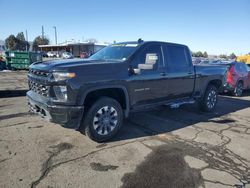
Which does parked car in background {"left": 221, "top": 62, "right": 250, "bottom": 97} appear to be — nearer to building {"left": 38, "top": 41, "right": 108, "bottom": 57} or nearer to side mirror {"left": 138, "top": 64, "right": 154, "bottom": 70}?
side mirror {"left": 138, "top": 64, "right": 154, "bottom": 70}

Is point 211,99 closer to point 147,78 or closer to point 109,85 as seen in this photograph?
point 147,78

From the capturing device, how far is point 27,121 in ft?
19.5

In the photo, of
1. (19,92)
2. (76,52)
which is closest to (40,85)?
(19,92)

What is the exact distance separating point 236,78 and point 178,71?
6218 millimetres

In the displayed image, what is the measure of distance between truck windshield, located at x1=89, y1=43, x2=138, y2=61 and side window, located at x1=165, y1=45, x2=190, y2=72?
3.41ft

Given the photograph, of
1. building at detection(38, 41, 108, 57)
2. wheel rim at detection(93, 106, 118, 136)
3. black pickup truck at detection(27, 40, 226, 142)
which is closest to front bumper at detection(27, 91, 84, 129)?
black pickup truck at detection(27, 40, 226, 142)

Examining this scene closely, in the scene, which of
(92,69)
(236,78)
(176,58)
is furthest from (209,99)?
(92,69)

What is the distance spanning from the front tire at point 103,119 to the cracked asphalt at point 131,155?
0.20 metres

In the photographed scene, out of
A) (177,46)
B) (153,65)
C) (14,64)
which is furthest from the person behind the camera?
(14,64)

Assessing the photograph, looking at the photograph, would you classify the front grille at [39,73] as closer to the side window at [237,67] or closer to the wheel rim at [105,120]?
the wheel rim at [105,120]

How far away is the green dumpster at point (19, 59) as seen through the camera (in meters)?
20.1

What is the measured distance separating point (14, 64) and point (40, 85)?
17954mm

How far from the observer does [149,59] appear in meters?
5.34

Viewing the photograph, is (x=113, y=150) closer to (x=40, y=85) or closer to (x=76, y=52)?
(x=40, y=85)
